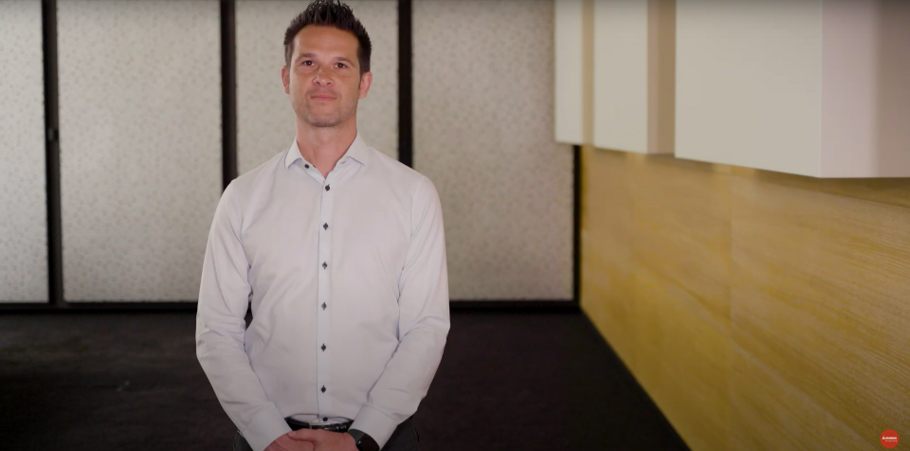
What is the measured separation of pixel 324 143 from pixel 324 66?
0.15 meters

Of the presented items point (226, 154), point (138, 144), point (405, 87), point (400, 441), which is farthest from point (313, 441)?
point (138, 144)

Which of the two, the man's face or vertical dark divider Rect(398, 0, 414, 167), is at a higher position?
vertical dark divider Rect(398, 0, 414, 167)

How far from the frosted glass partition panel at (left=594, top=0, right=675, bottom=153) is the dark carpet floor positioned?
44.0 inches

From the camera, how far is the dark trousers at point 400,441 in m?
1.68

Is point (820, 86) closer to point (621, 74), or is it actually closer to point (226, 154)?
point (621, 74)

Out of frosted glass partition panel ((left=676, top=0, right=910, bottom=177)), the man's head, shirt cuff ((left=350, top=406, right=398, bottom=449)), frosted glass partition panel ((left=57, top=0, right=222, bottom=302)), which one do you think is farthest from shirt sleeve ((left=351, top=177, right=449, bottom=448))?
frosted glass partition panel ((left=57, top=0, right=222, bottom=302))

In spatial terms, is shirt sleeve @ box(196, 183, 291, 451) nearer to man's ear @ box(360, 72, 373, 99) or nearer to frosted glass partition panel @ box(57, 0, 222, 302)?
man's ear @ box(360, 72, 373, 99)

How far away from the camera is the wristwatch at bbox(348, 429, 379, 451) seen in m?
1.54

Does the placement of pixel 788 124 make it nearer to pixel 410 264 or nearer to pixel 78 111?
pixel 410 264

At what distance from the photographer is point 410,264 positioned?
5.44ft

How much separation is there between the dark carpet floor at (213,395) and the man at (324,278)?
1.72 metres

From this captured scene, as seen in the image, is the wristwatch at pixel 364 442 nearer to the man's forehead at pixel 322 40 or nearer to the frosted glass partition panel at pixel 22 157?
the man's forehead at pixel 322 40

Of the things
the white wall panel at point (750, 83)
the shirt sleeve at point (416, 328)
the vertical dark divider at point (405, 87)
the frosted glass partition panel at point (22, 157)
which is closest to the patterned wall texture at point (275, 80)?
the vertical dark divider at point (405, 87)

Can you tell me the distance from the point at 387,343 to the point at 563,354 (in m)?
3.14
